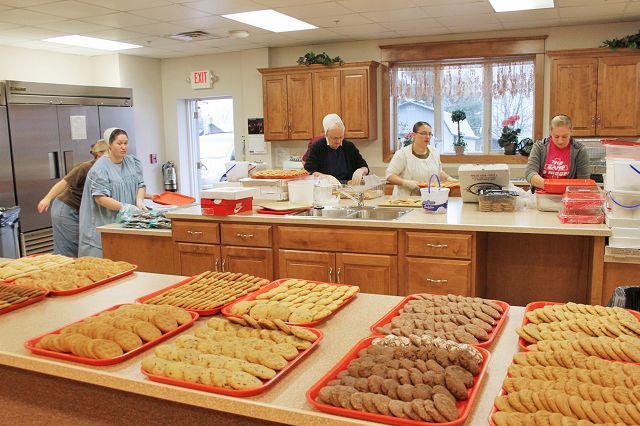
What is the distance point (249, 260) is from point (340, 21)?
10.7 ft

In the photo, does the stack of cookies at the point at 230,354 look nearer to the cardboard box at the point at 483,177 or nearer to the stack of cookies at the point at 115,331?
the stack of cookies at the point at 115,331

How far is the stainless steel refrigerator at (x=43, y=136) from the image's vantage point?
6484 mm

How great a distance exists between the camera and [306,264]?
4.10m

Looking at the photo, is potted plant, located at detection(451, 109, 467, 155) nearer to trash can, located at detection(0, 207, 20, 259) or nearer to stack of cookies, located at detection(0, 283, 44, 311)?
trash can, located at detection(0, 207, 20, 259)

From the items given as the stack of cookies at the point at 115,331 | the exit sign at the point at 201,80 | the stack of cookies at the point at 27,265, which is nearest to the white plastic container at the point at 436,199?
the stack of cookies at the point at 27,265

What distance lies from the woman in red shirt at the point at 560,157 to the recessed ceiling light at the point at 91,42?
17.3 feet

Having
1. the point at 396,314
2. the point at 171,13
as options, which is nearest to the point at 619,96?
the point at 171,13

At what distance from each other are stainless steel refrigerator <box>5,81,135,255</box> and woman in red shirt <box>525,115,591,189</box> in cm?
523

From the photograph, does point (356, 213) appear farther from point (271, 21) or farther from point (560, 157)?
point (271, 21)

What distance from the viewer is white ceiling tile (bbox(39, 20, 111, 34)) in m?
6.13

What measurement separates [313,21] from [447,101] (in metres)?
2.29

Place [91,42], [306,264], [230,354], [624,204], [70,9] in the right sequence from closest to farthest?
[230,354] → [624,204] → [306,264] → [70,9] → [91,42]

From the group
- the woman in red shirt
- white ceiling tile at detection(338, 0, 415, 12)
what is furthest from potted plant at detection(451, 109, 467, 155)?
the woman in red shirt

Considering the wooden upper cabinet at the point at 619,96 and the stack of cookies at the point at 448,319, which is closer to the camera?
the stack of cookies at the point at 448,319
